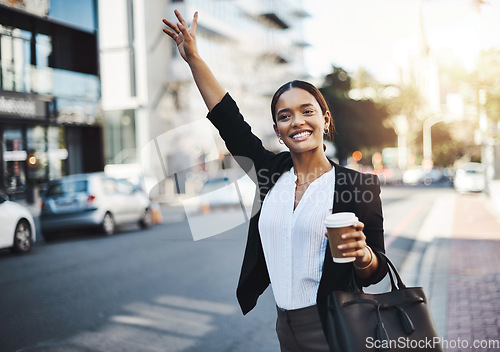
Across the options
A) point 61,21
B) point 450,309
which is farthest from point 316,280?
point 61,21

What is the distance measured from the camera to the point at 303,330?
2285 millimetres

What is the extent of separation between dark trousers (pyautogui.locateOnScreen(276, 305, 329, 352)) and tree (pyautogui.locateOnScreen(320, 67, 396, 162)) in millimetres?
49468

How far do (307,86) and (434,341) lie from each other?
1.14 m

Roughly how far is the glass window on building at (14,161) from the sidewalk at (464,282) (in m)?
15.3

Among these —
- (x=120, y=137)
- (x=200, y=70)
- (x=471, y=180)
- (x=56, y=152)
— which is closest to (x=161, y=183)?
(x=120, y=137)

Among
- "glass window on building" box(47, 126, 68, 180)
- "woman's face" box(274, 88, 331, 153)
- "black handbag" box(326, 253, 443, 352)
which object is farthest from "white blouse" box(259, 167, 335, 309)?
"glass window on building" box(47, 126, 68, 180)

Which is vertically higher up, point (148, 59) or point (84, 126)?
point (148, 59)

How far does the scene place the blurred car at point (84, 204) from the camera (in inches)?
547

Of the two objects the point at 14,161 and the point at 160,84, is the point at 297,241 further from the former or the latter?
the point at 160,84

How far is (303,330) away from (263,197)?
60 cm

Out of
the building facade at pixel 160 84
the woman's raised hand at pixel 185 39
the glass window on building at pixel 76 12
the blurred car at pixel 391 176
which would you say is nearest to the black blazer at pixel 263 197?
the woman's raised hand at pixel 185 39

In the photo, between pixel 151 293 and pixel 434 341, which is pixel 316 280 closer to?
pixel 434 341

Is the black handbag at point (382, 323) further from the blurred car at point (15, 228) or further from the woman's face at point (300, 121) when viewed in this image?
the blurred car at point (15, 228)

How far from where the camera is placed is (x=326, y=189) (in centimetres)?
235
